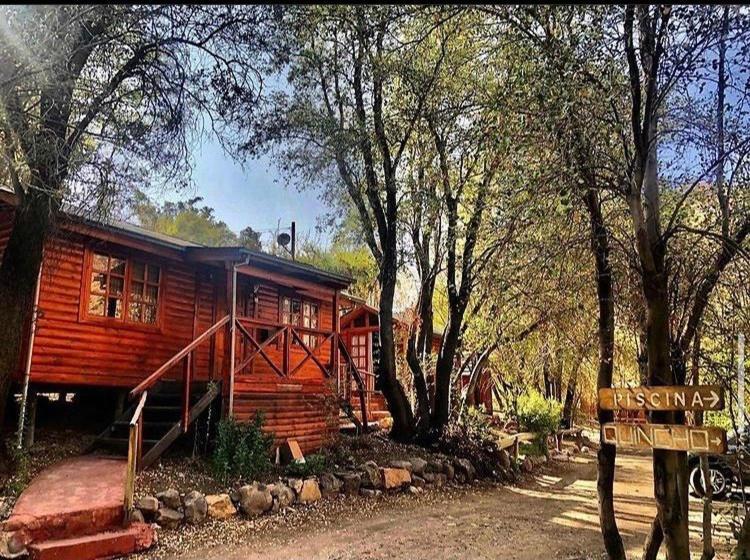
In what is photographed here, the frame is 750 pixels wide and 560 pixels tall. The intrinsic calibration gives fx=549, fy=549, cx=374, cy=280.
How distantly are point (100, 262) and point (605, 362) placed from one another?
8.00 meters

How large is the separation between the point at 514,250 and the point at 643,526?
4.79 meters

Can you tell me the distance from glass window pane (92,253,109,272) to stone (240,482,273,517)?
4.61 meters

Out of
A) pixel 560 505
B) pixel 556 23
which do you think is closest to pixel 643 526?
pixel 560 505

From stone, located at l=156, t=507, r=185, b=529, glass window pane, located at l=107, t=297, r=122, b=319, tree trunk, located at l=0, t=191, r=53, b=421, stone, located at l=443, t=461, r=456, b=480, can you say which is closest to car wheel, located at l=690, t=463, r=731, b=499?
stone, located at l=443, t=461, r=456, b=480

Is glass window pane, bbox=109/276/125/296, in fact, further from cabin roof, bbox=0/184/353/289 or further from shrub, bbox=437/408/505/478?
shrub, bbox=437/408/505/478

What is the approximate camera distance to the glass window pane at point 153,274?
10.1m

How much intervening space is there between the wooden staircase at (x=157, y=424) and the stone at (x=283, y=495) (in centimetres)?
158

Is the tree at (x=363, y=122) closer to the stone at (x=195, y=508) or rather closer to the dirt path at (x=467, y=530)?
the dirt path at (x=467, y=530)

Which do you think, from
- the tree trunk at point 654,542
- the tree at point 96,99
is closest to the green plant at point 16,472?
the tree at point 96,99

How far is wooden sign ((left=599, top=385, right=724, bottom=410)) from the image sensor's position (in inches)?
139

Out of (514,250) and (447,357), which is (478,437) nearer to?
(447,357)

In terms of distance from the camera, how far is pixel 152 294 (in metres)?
10.1

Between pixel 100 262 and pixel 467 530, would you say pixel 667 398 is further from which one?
pixel 100 262

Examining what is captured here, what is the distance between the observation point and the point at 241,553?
5645mm
